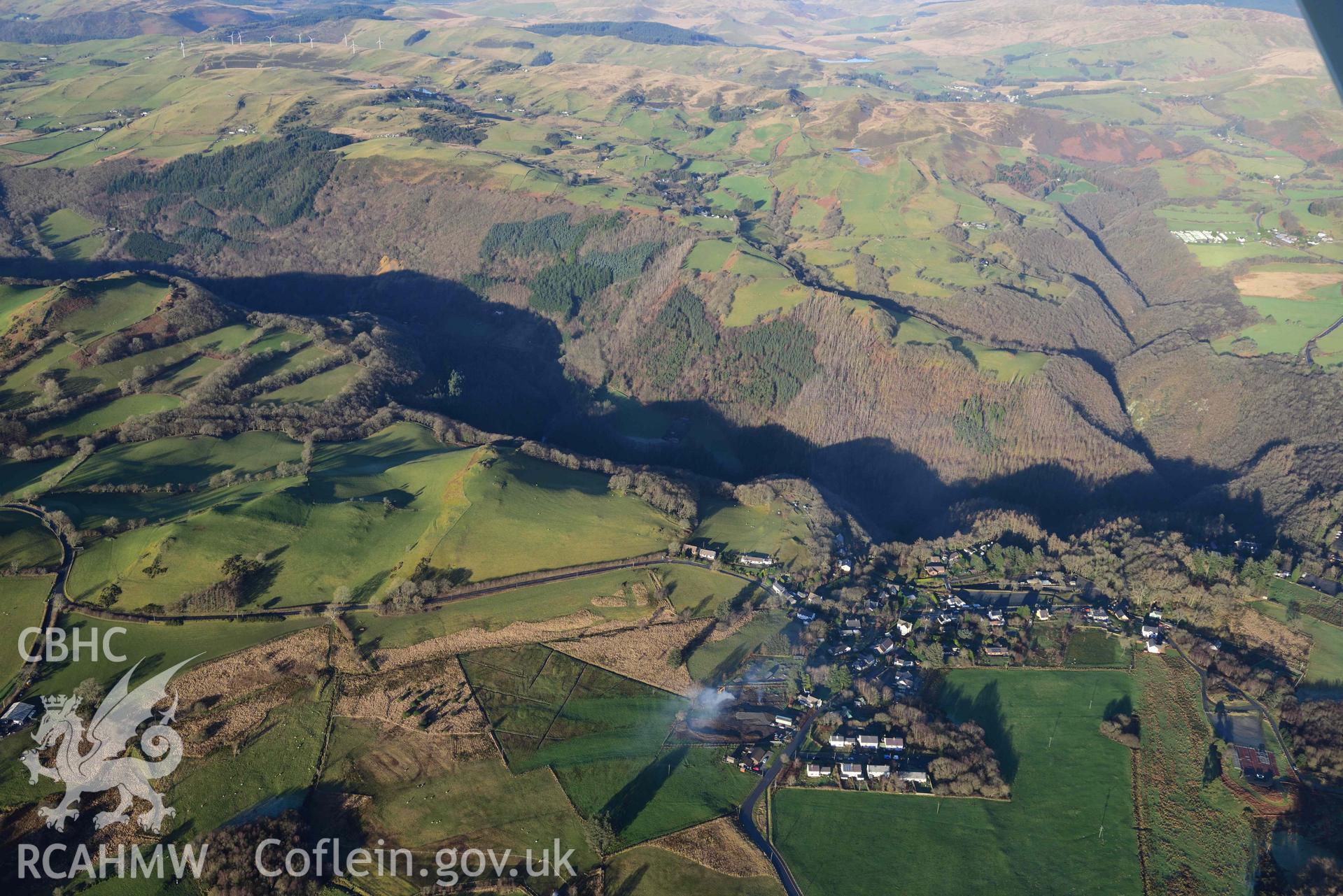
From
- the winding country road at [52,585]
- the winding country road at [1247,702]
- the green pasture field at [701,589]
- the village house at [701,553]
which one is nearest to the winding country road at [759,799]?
the green pasture field at [701,589]

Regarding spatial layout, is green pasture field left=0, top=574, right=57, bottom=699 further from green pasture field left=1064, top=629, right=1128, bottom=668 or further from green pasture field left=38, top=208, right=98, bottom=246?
green pasture field left=38, top=208, right=98, bottom=246

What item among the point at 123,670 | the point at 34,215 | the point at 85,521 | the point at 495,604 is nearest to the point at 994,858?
the point at 495,604

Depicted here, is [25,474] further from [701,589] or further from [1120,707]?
[1120,707]

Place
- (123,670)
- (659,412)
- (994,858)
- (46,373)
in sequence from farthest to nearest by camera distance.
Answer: (659,412)
(46,373)
(123,670)
(994,858)

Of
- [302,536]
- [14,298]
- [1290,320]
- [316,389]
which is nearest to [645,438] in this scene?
[316,389]

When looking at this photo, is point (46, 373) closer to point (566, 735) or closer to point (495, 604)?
point (495, 604)

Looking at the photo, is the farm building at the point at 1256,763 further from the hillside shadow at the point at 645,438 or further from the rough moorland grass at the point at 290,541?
the rough moorland grass at the point at 290,541
